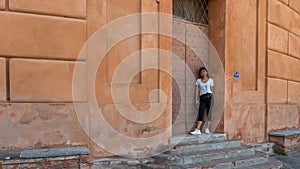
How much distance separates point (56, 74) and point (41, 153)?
117cm

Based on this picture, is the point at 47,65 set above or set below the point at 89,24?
below

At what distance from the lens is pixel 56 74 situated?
4.07 meters

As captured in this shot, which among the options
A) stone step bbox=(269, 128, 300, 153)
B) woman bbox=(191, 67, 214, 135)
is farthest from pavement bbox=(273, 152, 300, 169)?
woman bbox=(191, 67, 214, 135)

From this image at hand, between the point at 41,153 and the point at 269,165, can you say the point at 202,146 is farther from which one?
the point at 41,153

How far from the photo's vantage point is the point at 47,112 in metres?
3.99

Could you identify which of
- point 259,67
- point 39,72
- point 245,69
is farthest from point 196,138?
point 39,72

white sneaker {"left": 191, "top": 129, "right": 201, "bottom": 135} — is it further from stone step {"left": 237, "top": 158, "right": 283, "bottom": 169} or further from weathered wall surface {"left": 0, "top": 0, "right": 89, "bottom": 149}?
weathered wall surface {"left": 0, "top": 0, "right": 89, "bottom": 149}

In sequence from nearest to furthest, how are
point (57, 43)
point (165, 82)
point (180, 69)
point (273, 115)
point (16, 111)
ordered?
point (16, 111)
point (57, 43)
point (165, 82)
point (180, 69)
point (273, 115)

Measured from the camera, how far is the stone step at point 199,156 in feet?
Answer: 14.8

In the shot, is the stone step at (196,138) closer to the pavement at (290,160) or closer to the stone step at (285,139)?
the pavement at (290,160)

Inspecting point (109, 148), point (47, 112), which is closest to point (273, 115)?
point (109, 148)

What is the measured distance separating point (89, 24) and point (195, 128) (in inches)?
129

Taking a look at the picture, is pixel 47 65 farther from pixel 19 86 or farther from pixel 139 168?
pixel 139 168

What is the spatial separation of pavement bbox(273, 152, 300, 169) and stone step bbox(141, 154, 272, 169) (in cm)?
93
